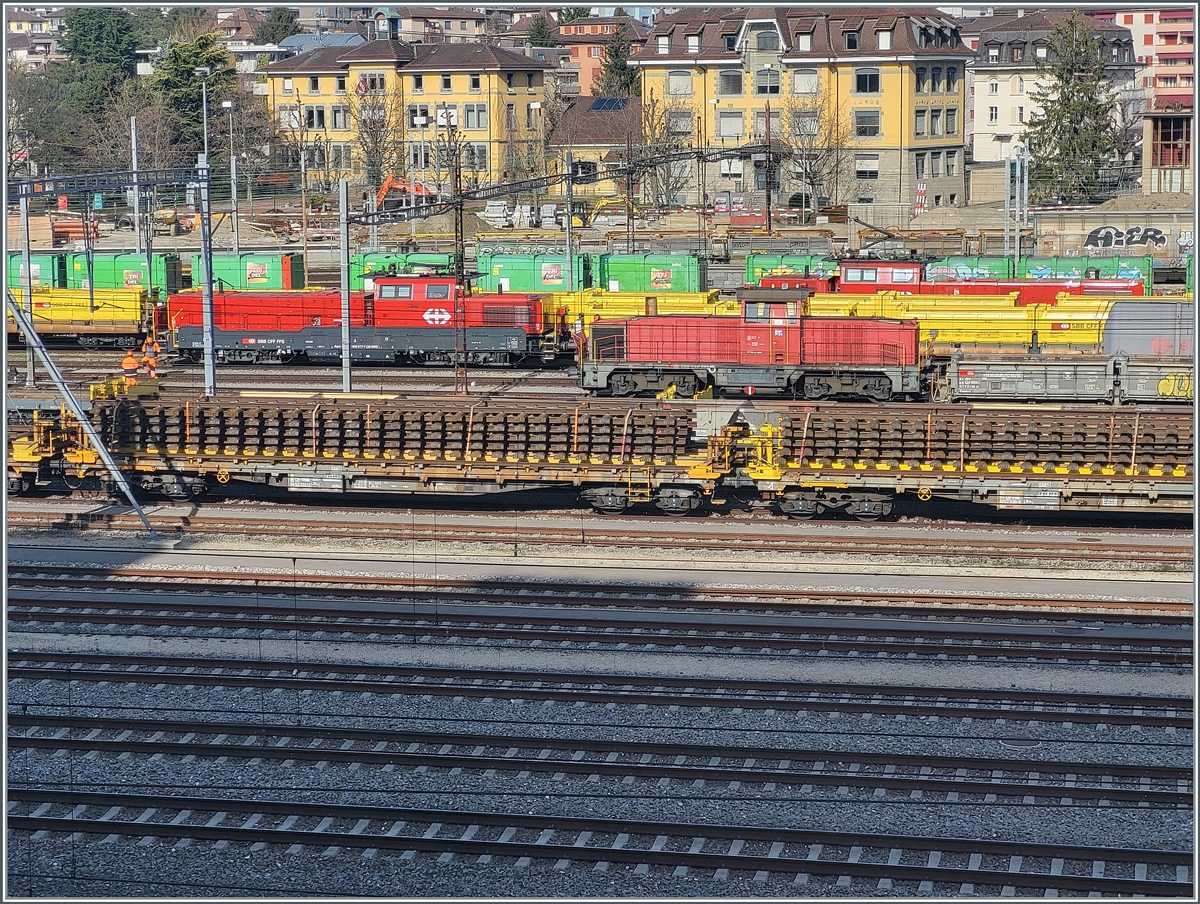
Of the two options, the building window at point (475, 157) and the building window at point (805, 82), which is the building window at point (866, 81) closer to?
the building window at point (805, 82)

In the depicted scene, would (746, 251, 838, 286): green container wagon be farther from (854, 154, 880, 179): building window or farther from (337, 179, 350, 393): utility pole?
(854, 154, 880, 179): building window

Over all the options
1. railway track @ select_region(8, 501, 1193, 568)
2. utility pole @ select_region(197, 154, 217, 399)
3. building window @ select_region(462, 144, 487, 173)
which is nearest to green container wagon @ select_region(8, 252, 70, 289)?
utility pole @ select_region(197, 154, 217, 399)

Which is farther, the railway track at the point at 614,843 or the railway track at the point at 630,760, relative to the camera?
the railway track at the point at 630,760

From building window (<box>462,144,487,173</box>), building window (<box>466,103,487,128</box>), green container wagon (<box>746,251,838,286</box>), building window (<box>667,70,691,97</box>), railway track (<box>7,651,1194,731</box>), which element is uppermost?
building window (<box>667,70,691,97</box>)

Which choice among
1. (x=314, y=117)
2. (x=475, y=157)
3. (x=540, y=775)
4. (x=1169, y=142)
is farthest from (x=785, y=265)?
(x=314, y=117)

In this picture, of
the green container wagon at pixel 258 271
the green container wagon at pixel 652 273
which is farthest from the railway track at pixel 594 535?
the green container wagon at pixel 652 273

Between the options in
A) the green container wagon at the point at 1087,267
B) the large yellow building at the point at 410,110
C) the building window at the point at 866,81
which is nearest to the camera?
the green container wagon at the point at 1087,267

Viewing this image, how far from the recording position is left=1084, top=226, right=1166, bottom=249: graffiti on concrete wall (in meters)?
59.3

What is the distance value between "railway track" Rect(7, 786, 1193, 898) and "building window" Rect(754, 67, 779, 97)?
65.3 metres

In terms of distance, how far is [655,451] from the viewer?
24.7 meters

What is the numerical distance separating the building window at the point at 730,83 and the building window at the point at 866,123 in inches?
242

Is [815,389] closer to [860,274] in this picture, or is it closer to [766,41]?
[860,274]

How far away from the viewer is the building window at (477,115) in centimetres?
8244

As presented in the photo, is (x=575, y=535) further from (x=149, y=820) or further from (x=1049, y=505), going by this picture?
(x=149, y=820)
